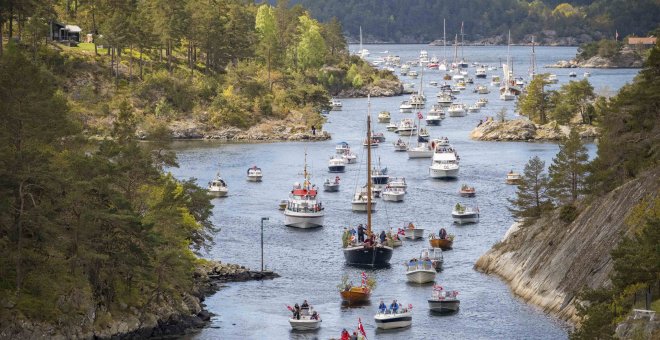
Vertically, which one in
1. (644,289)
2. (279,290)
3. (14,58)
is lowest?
(279,290)

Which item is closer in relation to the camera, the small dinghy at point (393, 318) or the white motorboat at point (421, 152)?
the small dinghy at point (393, 318)

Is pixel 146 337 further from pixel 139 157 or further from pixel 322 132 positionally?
pixel 322 132

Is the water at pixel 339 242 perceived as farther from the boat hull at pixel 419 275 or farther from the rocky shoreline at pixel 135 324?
the rocky shoreline at pixel 135 324

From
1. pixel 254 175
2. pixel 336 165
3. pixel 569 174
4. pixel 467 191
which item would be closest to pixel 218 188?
pixel 254 175

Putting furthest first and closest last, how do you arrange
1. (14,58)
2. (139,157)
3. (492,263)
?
(492,263) < (139,157) < (14,58)

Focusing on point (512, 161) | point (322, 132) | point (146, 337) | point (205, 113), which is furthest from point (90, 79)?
point (146, 337)

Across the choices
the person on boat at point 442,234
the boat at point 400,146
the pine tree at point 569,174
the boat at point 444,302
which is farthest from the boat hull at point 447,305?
the boat at point 400,146

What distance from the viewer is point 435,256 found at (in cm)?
10050

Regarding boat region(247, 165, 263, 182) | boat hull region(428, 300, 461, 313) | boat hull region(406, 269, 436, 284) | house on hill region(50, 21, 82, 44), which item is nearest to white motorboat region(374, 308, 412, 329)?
boat hull region(428, 300, 461, 313)

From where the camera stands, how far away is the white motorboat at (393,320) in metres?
82.4

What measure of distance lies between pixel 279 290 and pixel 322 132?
3844 inches

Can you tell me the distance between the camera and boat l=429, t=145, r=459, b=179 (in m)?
149

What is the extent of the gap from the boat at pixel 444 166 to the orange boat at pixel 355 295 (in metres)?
61.2

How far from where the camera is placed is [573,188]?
318 ft
